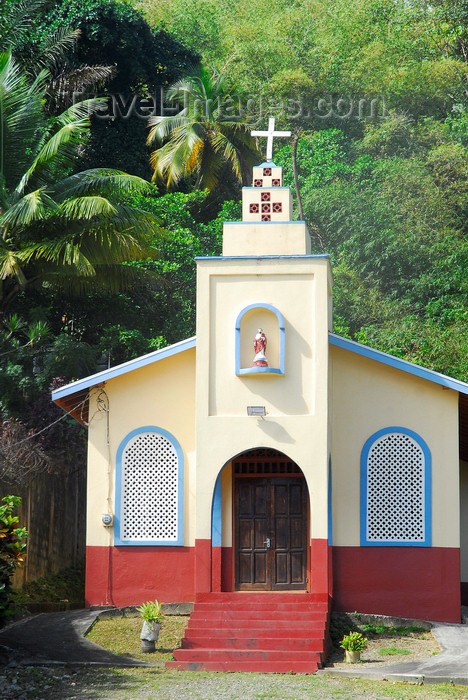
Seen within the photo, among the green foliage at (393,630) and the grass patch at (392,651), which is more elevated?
the green foliage at (393,630)

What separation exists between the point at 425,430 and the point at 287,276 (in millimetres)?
3896

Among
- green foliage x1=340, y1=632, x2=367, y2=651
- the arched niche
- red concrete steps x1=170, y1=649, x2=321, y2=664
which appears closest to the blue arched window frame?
the arched niche

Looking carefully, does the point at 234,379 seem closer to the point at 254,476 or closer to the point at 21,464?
the point at 254,476

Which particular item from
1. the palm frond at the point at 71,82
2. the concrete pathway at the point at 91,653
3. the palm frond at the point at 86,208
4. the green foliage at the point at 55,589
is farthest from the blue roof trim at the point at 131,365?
the palm frond at the point at 71,82

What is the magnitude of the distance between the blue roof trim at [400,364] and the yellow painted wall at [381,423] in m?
0.34

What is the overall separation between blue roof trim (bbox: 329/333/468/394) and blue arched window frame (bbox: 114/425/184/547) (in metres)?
3.51

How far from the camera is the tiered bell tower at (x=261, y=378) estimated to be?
1492 cm

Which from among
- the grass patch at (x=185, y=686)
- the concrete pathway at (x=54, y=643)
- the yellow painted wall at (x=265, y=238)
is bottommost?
the grass patch at (x=185, y=686)

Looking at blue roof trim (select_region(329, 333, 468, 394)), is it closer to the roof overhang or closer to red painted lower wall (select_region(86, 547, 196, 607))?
the roof overhang

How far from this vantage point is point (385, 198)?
31.4 m

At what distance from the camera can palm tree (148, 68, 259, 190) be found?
3028 cm

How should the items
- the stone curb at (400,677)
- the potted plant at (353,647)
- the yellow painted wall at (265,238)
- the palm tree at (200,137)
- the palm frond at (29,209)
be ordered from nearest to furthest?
the stone curb at (400,677)
the potted plant at (353,647)
the yellow painted wall at (265,238)
the palm frond at (29,209)
the palm tree at (200,137)

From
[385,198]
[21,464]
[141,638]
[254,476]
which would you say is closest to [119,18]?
[385,198]

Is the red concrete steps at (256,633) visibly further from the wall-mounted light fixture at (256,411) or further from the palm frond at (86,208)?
the palm frond at (86,208)
